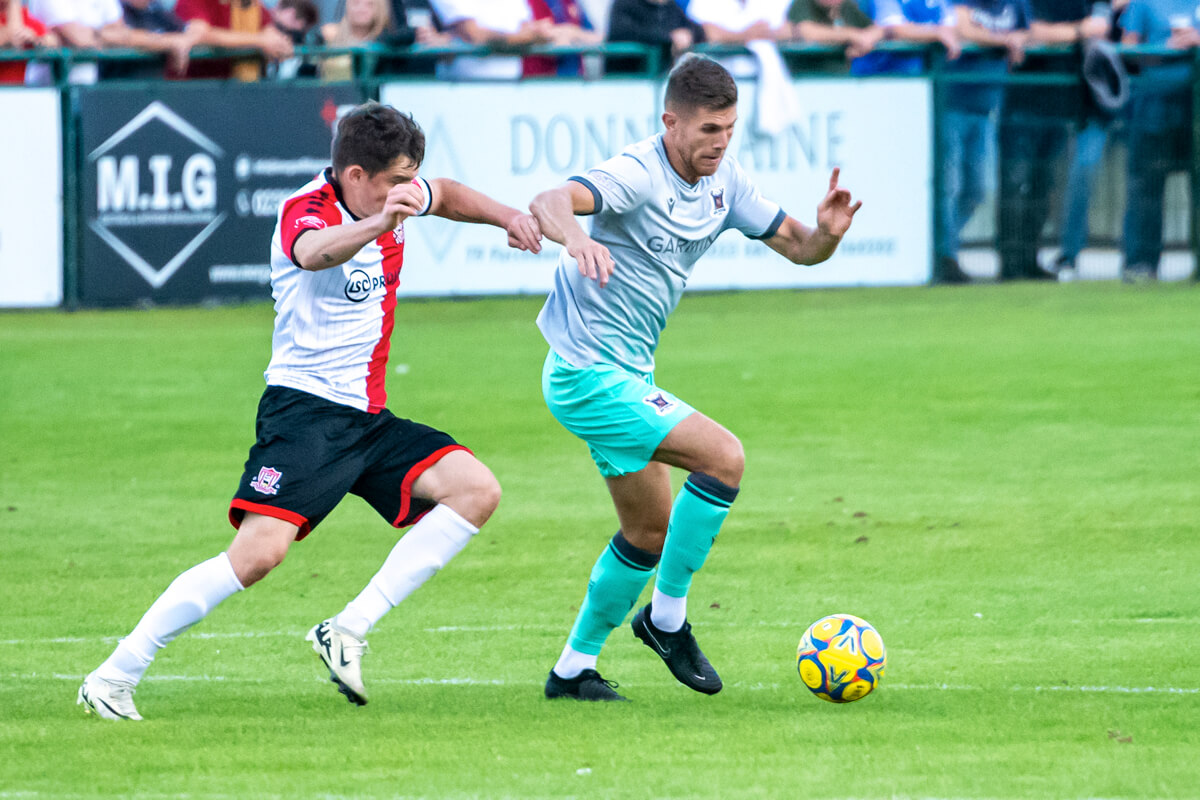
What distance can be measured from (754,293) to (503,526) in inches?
322

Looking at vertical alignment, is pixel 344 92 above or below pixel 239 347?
above

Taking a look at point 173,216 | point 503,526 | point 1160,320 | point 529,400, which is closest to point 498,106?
point 173,216

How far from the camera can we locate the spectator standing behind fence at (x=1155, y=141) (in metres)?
17.8

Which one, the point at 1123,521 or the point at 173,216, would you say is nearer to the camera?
the point at 1123,521

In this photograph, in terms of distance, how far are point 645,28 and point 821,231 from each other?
35.0ft

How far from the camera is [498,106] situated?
53.7 ft

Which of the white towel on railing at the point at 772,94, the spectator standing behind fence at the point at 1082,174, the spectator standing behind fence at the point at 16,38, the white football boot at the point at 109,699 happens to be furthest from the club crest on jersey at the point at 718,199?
the spectator standing behind fence at the point at 1082,174

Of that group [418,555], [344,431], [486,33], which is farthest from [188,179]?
[418,555]

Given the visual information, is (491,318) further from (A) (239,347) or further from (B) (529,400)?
(B) (529,400)

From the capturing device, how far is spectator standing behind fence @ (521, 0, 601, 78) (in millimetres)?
16719

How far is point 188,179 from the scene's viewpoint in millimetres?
15797

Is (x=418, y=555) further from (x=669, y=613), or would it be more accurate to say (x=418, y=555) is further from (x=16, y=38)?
(x=16, y=38)

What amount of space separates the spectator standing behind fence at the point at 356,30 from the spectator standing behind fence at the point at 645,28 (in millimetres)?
2018

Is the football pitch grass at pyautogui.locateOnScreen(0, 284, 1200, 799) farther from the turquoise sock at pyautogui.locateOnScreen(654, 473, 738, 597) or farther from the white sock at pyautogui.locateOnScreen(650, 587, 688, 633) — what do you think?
the turquoise sock at pyautogui.locateOnScreen(654, 473, 738, 597)
